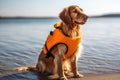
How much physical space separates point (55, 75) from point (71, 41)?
90 cm

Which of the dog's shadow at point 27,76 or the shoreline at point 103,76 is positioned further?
the dog's shadow at point 27,76

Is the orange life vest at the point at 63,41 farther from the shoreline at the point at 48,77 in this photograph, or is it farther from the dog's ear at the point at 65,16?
the shoreline at the point at 48,77

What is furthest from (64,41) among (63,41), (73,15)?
(73,15)

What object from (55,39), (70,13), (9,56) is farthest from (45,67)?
(9,56)

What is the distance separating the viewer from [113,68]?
855 cm

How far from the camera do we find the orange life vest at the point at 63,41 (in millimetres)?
7355

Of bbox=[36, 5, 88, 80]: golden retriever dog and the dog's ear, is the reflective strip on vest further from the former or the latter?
the dog's ear

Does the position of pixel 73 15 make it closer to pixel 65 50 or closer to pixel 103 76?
pixel 65 50

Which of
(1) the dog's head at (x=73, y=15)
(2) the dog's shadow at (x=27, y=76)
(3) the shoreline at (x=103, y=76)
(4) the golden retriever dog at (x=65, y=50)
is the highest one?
(1) the dog's head at (x=73, y=15)

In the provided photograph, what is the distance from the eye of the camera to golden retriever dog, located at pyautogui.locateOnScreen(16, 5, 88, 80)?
736 centimetres

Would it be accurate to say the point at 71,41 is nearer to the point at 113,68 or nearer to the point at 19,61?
the point at 113,68

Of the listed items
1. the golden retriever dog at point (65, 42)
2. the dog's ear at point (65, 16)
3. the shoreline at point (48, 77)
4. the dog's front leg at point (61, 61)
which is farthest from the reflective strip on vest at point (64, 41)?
the shoreline at point (48, 77)

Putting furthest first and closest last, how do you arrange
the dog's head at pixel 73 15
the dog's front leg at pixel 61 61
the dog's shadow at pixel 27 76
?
the dog's shadow at pixel 27 76 → the dog's front leg at pixel 61 61 → the dog's head at pixel 73 15

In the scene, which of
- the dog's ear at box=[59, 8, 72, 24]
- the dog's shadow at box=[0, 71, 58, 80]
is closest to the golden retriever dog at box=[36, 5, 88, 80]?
the dog's ear at box=[59, 8, 72, 24]
